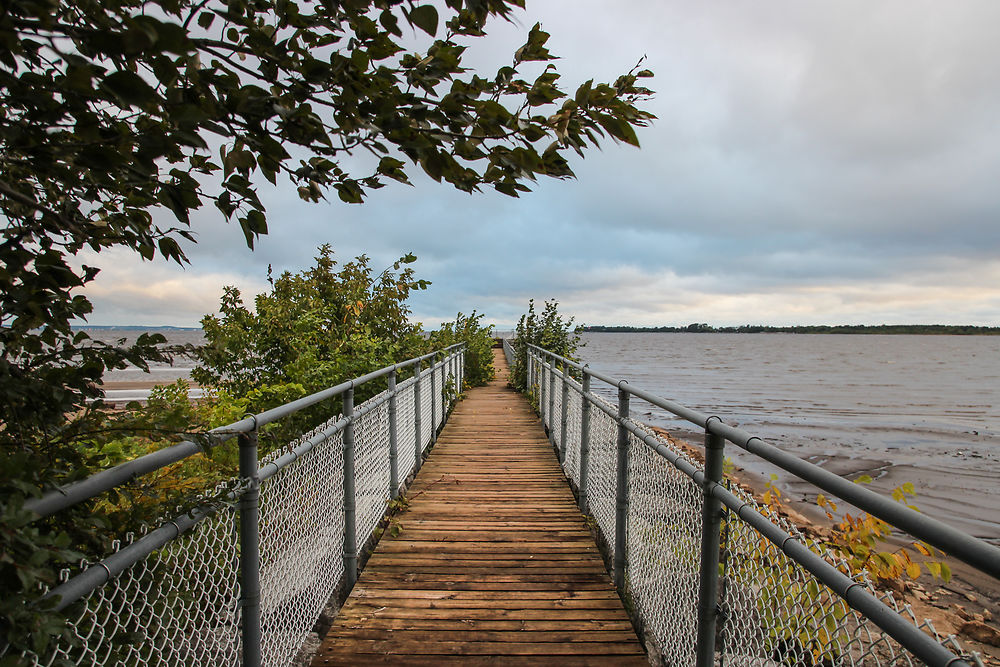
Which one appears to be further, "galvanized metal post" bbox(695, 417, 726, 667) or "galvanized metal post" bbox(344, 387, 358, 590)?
"galvanized metal post" bbox(344, 387, 358, 590)

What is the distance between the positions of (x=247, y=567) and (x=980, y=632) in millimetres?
6154

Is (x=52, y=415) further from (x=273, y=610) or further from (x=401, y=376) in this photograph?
(x=401, y=376)

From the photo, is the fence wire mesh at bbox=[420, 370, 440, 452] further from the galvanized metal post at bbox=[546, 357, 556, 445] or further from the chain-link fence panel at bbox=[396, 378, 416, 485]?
the galvanized metal post at bbox=[546, 357, 556, 445]

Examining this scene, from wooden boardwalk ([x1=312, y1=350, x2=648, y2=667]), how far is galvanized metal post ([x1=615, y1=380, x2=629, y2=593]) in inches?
5.9

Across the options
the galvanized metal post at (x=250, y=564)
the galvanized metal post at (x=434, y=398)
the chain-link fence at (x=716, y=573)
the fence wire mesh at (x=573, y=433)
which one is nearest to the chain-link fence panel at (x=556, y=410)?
the fence wire mesh at (x=573, y=433)

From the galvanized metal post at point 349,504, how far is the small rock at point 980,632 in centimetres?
542

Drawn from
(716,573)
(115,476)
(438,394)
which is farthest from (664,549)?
(438,394)

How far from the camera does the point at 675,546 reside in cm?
275

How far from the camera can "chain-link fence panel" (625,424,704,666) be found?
247 cm

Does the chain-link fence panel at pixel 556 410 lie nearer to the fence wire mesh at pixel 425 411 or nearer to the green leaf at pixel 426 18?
the fence wire mesh at pixel 425 411

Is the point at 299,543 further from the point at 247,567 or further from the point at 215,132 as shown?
the point at 215,132

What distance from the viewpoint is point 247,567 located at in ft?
6.88

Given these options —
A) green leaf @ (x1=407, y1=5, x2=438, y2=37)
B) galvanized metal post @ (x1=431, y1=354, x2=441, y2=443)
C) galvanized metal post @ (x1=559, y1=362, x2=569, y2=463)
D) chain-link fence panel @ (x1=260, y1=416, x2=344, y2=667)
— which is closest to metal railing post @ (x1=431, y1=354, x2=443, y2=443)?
galvanized metal post @ (x1=431, y1=354, x2=441, y2=443)

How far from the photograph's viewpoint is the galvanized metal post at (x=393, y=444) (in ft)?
15.5
